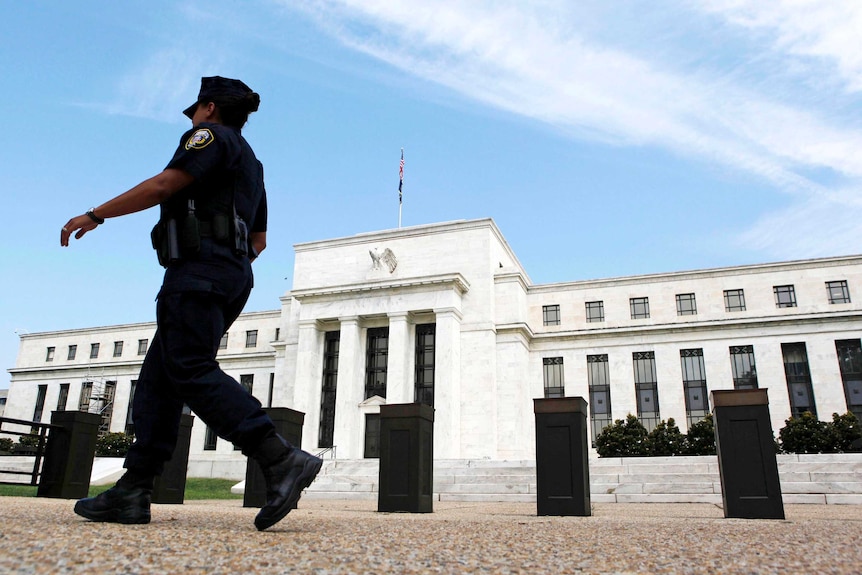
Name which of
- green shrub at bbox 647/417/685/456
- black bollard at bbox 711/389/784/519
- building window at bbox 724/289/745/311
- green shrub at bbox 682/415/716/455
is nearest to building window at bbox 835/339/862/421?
building window at bbox 724/289/745/311

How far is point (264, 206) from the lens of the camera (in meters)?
4.45

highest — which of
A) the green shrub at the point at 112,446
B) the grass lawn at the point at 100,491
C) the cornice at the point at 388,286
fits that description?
the cornice at the point at 388,286

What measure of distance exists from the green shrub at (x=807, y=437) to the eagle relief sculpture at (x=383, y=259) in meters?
20.8

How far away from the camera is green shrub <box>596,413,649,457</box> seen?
29.4 metres

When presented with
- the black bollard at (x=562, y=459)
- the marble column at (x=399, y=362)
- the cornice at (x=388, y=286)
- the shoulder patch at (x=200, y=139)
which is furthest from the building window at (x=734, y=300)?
the shoulder patch at (x=200, y=139)

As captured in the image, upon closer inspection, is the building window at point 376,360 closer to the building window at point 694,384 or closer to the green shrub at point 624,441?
the green shrub at point 624,441

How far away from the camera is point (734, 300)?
3481cm

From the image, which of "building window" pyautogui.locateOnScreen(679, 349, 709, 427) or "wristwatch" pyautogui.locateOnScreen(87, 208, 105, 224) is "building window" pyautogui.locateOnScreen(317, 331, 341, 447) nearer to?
"building window" pyautogui.locateOnScreen(679, 349, 709, 427)

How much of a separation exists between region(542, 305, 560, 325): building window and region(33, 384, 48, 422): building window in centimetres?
3858

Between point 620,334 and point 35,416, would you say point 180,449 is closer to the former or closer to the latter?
point 620,334

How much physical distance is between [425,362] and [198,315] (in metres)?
30.8

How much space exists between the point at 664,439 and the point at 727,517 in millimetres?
23569

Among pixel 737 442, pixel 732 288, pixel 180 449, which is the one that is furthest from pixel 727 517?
pixel 732 288

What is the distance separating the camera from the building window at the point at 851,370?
31.4 metres
